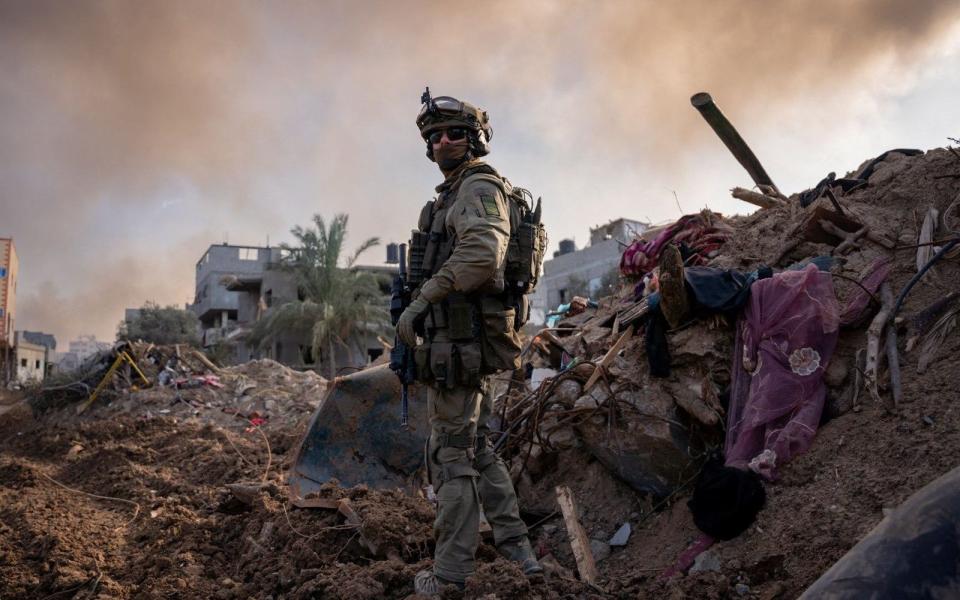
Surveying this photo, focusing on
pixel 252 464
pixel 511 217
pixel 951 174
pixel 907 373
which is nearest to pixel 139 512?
pixel 252 464

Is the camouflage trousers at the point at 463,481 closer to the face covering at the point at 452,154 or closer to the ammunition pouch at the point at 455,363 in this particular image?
the ammunition pouch at the point at 455,363

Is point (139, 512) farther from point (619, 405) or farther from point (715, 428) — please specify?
point (715, 428)

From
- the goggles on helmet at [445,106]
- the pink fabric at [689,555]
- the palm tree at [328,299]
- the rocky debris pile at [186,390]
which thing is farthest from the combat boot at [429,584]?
the palm tree at [328,299]

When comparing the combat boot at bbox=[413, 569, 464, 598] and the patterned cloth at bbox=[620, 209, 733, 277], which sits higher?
the patterned cloth at bbox=[620, 209, 733, 277]

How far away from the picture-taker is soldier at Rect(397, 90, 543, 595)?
316 centimetres

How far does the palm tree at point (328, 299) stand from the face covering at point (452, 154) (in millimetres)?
20632

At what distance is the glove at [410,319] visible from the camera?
3.27 meters

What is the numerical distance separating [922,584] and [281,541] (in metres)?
3.37

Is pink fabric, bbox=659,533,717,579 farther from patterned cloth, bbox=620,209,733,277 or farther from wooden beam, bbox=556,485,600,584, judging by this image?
patterned cloth, bbox=620,209,733,277

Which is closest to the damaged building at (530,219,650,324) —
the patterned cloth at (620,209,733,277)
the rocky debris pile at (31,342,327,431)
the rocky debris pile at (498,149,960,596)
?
the rocky debris pile at (31,342,327,431)

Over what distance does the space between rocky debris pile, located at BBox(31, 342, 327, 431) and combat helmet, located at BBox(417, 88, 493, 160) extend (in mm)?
8048

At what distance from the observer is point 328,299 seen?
24.5m

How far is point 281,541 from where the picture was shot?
13.2ft

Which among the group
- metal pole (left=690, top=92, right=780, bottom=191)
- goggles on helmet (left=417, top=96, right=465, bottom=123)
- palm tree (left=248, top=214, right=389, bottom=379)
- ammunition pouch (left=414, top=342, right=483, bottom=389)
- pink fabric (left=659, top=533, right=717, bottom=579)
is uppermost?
palm tree (left=248, top=214, right=389, bottom=379)
